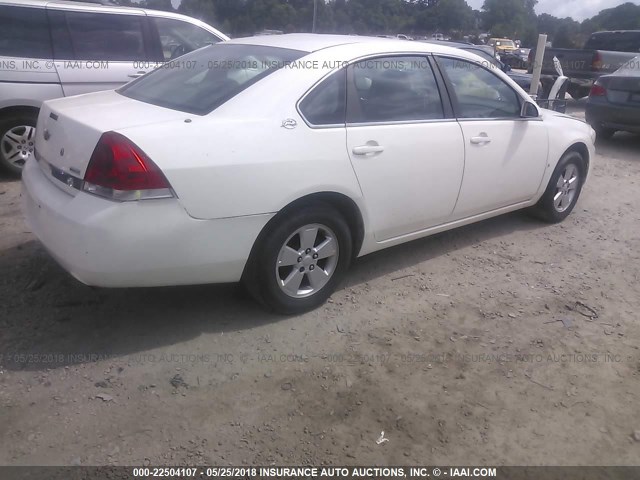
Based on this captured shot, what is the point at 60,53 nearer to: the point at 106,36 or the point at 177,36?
the point at 106,36

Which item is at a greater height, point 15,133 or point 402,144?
point 402,144

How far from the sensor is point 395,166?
3.79 m

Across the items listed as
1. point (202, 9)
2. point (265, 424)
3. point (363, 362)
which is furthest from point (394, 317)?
point (202, 9)

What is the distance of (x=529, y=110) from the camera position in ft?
15.8

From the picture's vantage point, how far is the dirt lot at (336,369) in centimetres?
264

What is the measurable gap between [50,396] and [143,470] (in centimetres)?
72

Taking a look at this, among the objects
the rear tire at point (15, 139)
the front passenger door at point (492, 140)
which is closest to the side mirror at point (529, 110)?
the front passenger door at point (492, 140)

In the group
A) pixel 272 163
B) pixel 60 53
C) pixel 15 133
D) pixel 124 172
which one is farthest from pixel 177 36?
pixel 124 172

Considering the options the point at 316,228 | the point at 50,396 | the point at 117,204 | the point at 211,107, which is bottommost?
the point at 50,396

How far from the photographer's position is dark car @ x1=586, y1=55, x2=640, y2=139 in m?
8.66

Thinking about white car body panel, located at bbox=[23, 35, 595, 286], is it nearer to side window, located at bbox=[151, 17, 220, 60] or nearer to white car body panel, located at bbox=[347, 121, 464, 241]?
white car body panel, located at bbox=[347, 121, 464, 241]

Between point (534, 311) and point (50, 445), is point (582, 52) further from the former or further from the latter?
point (50, 445)

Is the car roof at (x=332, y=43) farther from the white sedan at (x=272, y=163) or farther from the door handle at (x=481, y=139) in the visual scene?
the door handle at (x=481, y=139)

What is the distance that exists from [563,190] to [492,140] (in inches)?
55.5
